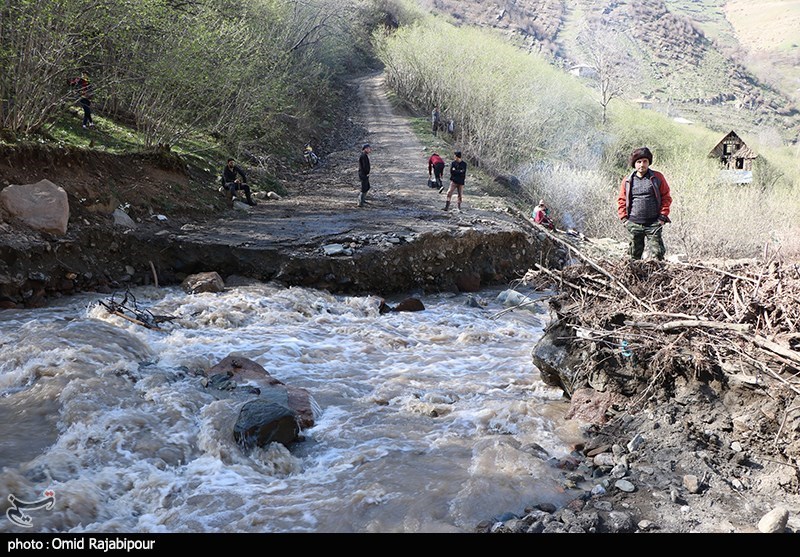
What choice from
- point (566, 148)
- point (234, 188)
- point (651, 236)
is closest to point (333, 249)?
point (234, 188)

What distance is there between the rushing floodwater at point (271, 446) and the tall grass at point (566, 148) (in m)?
12.4

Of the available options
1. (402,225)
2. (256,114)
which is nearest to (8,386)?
(402,225)

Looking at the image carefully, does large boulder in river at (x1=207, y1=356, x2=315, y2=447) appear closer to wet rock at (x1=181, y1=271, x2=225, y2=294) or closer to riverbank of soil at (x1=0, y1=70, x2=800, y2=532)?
riverbank of soil at (x1=0, y1=70, x2=800, y2=532)

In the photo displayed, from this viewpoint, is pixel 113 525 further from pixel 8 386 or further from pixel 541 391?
pixel 541 391

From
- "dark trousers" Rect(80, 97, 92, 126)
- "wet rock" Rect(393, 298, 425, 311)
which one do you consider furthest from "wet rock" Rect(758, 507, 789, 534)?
"dark trousers" Rect(80, 97, 92, 126)

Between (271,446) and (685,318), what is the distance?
3893 millimetres

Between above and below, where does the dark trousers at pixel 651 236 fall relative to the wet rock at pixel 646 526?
above

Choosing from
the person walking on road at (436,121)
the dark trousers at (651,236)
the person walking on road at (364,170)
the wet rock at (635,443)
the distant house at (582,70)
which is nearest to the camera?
the wet rock at (635,443)

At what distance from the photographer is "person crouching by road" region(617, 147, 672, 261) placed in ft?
22.1

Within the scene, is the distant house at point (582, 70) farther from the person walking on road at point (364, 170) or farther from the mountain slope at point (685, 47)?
the person walking on road at point (364, 170)

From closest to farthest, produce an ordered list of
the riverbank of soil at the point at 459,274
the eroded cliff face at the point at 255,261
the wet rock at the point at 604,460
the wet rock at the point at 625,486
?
the riverbank of soil at the point at 459,274 < the wet rock at the point at 625,486 < the wet rock at the point at 604,460 < the eroded cliff face at the point at 255,261

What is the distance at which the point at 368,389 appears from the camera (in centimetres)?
704

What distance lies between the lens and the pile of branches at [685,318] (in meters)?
4.46

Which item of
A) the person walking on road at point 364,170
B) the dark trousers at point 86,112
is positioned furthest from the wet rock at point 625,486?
the dark trousers at point 86,112
